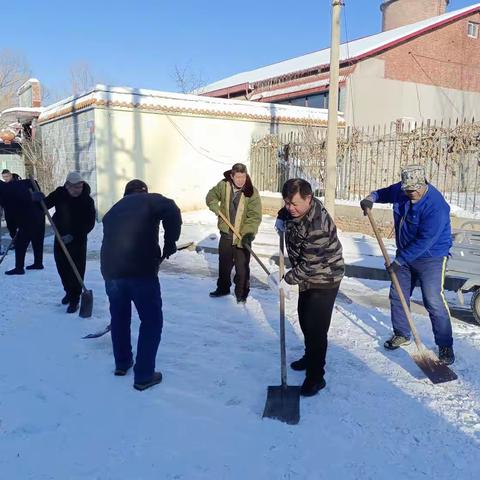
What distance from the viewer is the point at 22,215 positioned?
23.9 ft

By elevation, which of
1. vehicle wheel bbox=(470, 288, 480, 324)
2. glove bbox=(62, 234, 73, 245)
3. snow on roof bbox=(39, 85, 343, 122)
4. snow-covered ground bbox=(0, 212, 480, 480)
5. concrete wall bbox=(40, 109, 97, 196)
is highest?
snow on roof bbox=(39, 85, 343, 122)

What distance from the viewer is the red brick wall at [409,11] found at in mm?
22969

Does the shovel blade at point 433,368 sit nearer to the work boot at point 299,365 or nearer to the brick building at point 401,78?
the work boot at point 299,365

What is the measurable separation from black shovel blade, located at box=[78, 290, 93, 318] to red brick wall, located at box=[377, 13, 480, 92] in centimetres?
1584

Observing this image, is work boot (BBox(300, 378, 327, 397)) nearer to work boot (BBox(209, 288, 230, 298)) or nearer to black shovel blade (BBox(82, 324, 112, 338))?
black shovel blade (BBox(82, 324, 112, 338))

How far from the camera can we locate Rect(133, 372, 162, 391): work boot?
353cm

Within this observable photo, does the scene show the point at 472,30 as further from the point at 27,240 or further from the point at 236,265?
the point at 27,240

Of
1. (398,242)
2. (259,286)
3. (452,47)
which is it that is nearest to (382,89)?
(452,47)

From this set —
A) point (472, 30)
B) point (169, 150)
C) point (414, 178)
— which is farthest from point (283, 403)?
point (472, 30)

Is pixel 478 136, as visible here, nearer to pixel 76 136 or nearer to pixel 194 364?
pixel 194 364

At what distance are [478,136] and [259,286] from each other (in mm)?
5773

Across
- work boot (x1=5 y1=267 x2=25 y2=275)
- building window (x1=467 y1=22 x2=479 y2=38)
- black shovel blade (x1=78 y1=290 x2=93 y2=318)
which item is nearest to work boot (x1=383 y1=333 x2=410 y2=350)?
black shovel blade (x1=78 y1=290 x2=93 y2=318)

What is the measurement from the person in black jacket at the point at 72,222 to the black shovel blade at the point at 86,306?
0.65 ft

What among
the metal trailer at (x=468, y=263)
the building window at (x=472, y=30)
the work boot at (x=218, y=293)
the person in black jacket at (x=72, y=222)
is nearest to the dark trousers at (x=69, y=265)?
the person in black jacket at (x=72, y=222)
